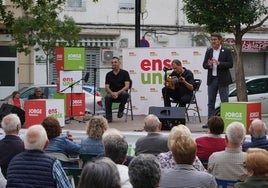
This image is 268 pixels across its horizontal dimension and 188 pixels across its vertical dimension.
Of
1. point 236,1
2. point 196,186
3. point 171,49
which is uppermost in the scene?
point 236,1

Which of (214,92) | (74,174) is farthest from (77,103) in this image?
(74,174)

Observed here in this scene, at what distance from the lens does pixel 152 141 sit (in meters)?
8.28

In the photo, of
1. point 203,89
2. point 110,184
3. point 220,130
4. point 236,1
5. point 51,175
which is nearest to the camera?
point 110,184

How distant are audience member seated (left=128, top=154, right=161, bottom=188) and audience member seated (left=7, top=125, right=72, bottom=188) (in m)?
1.62

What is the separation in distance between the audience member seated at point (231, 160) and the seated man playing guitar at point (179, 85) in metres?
6.53

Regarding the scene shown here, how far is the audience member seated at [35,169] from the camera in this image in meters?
6.05

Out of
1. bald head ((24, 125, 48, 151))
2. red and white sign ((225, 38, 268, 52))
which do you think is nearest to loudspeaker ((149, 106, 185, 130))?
bald head ((24, 125, 48, 151))

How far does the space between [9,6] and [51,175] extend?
23.7 m

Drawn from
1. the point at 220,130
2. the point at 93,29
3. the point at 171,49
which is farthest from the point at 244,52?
the point at 220,130

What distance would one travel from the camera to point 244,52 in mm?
33562

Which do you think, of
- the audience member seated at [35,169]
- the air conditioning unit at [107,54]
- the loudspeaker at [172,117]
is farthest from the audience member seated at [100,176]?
the air conditioning unit at [107,54]

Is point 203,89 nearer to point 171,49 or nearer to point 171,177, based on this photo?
point 171,49

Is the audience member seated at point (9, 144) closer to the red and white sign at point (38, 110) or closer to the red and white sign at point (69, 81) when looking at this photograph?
the red and white sign at point (38, 110)

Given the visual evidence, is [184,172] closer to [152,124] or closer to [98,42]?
[152,124]
